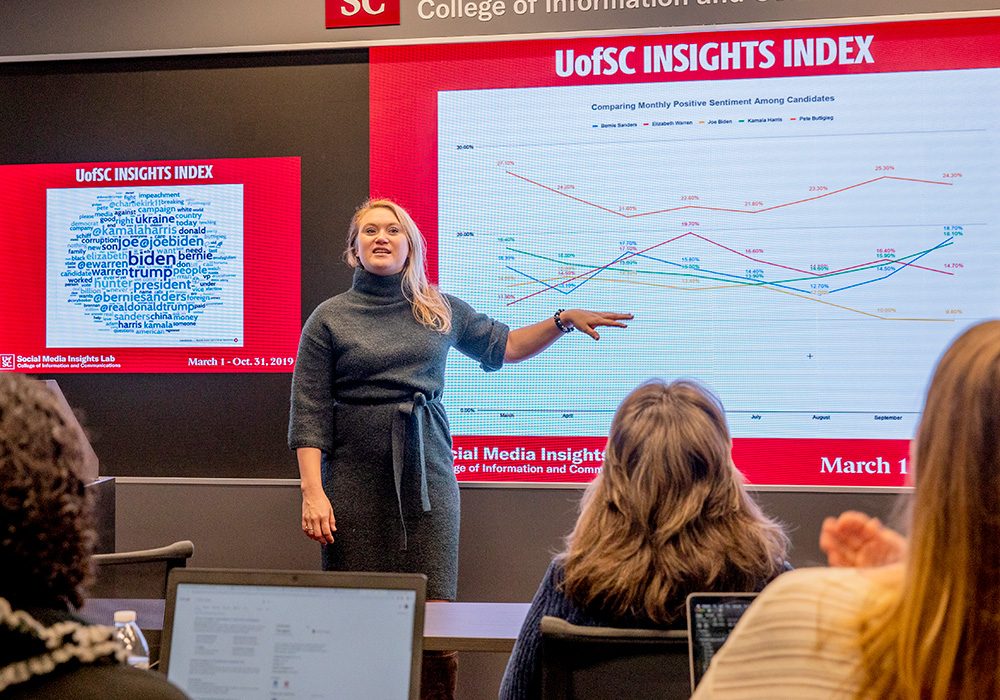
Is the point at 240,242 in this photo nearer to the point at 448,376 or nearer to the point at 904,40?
the point at 448,376

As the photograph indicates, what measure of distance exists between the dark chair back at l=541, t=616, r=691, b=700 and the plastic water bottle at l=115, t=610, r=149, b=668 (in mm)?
699

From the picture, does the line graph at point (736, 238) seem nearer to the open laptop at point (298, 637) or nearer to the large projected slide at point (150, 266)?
the large projected slide at point (150, 266)

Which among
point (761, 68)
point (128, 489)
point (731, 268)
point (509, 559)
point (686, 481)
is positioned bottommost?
point (509, 559)

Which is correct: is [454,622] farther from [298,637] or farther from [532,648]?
[298,637]

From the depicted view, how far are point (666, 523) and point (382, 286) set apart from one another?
5.13 feet

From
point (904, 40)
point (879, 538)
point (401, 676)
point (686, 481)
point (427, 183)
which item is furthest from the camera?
point (427, 183)

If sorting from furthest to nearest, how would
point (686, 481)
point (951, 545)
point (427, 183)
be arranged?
point (427, 183) → point (686, 481) → point (951, 545)

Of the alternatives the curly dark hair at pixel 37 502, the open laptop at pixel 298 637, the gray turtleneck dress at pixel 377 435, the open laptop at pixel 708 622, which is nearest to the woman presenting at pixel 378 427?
the gray turtleneck dress at pixel 377 435

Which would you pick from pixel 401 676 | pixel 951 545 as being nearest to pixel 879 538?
pixel 951 545

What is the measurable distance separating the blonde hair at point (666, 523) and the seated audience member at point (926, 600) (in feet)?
1.87

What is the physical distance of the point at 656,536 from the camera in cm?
133

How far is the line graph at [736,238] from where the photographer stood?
3049 mm

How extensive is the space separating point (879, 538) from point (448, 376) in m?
2.45

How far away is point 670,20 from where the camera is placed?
3166 mm
